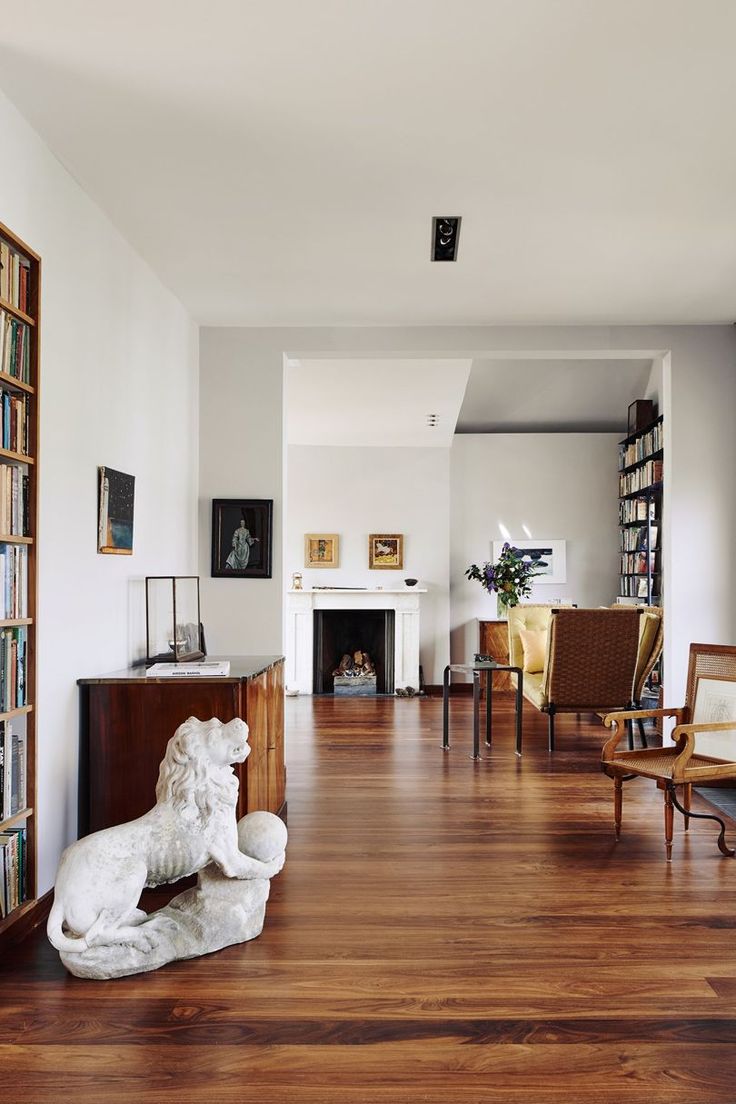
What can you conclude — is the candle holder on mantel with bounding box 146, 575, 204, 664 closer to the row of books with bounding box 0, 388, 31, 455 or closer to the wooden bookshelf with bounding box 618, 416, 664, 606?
the row of books with bounding box 0, 388, 31, 455

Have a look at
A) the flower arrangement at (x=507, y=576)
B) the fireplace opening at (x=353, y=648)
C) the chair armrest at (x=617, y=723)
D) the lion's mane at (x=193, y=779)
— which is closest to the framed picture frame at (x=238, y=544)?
the chair armrest at (x=617, y=723)

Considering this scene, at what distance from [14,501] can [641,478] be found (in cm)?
670

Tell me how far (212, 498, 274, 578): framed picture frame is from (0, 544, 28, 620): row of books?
2.44 meters

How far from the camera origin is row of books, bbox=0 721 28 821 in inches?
110

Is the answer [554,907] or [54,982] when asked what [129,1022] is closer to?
[54,982]

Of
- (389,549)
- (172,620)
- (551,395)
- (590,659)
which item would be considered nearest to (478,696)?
(590,659)

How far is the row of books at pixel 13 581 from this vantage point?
2.79 metres

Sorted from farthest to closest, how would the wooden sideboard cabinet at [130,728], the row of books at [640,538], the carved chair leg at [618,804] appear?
the row of books at [640,538] → the carved chair leg at [618,804] → the wooden sideboard cabinet at [130,728]

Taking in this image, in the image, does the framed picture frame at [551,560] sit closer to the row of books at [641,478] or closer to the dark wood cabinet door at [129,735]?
the row of books at [641,478]

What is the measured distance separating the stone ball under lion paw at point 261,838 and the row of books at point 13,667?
871mm

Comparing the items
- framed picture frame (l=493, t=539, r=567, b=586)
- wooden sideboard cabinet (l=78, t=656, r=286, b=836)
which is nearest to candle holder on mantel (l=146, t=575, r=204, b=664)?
wooden sideboard cabinet (l=78, t=656, r=286, b=836)

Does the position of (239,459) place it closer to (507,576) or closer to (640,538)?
(507,576)

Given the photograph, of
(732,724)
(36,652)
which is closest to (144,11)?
(36,652)

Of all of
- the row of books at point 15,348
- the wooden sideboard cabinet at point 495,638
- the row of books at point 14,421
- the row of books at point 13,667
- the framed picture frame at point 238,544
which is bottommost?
the wooden sideboard cabinet at point 495,638
